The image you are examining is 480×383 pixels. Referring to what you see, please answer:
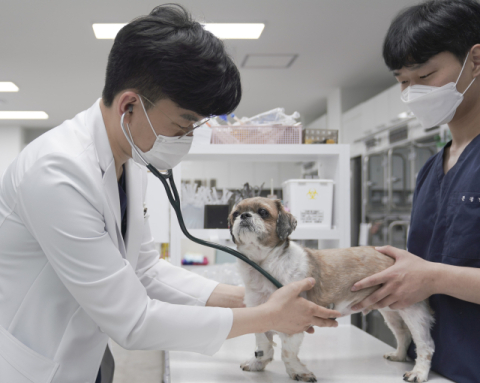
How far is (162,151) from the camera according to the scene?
1.06m

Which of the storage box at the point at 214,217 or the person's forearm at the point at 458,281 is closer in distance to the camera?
the person's forearm at the point at 458,281

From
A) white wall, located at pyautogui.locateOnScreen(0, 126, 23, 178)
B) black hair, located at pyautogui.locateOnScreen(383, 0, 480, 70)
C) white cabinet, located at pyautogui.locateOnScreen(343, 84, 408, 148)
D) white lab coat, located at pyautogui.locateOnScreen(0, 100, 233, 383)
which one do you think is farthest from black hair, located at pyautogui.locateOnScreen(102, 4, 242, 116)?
white wall, located at pyautogui.locateOnScreen(0, 126, 23, 178)

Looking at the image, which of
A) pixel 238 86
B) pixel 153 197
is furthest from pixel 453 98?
pixel 153 197

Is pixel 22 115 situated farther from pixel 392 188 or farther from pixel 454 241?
pixel 454 241

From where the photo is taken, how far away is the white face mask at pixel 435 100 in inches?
43.2

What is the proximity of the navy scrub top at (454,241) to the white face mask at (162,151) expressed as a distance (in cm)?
70

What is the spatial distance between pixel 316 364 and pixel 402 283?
1.29 feet

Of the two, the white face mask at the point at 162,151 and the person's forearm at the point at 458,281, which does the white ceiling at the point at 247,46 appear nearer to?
the white face mask at the point at 162,151

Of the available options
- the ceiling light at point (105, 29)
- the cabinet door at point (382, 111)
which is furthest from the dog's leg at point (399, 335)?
the cabinet door at point (382, 111)

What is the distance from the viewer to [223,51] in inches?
38.8

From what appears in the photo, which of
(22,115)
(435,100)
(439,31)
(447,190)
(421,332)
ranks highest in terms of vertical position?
(22,115)

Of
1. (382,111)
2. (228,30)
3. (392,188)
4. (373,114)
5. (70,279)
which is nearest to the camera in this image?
(70,279)

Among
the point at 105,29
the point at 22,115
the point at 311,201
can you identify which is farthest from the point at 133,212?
the point at 22,115

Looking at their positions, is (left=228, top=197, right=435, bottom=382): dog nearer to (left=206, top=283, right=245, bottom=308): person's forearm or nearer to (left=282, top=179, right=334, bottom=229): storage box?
(left=206, top=283, right=245, bottom=308): person's forearm
